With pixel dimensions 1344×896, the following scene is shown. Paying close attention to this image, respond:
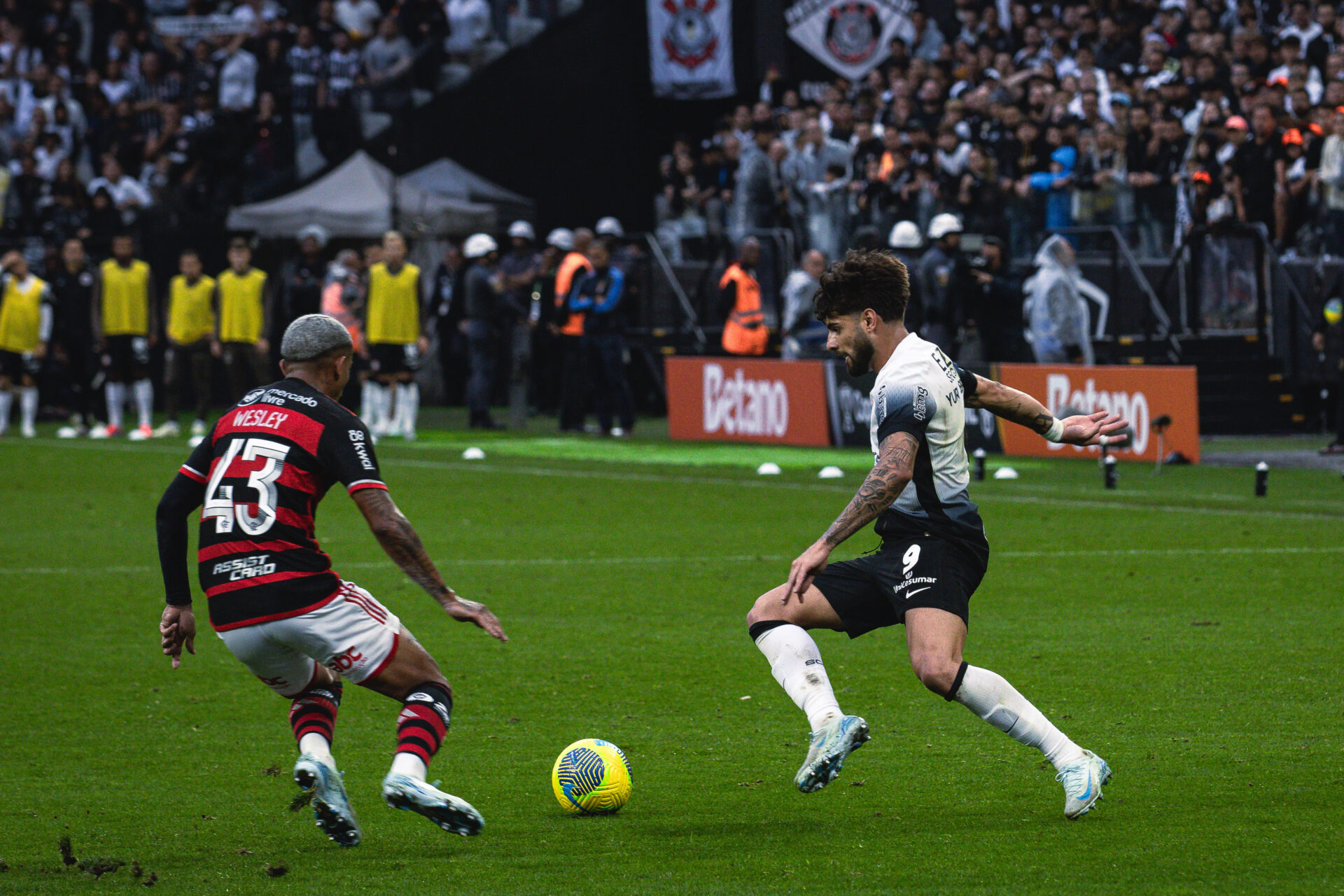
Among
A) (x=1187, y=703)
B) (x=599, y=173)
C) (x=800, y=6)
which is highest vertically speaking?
(x=800, y=6)

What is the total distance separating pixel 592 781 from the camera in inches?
235

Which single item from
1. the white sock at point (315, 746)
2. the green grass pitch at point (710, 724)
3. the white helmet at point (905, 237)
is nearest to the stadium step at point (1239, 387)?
the white helmet at point (905, 237)

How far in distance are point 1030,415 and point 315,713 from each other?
2.50 meters

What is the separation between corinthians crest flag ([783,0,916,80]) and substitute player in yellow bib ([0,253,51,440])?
12.4 metres

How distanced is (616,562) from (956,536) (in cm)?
639

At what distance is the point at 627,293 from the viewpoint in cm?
2238

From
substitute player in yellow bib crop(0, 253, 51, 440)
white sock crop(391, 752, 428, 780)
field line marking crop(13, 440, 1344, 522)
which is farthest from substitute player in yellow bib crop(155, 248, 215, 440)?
white sock crop(391, 752, 428, 780)

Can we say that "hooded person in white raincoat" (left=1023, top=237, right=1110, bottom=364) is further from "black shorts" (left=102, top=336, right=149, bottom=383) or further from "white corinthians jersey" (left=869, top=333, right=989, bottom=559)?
"white corinthians jersey" (left=869, top=333, right=989, bottom=559)

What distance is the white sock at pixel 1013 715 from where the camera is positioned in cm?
566

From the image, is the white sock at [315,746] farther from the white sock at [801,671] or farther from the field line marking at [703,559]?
the field line marking at [703,559]

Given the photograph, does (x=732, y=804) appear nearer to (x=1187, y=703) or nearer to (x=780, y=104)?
(x=1187, y=703)

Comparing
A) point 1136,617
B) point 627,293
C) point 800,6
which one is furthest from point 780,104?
point 1136,617

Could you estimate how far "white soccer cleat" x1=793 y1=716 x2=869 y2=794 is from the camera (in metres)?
5.52

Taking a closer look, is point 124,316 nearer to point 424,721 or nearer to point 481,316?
point 481,316
